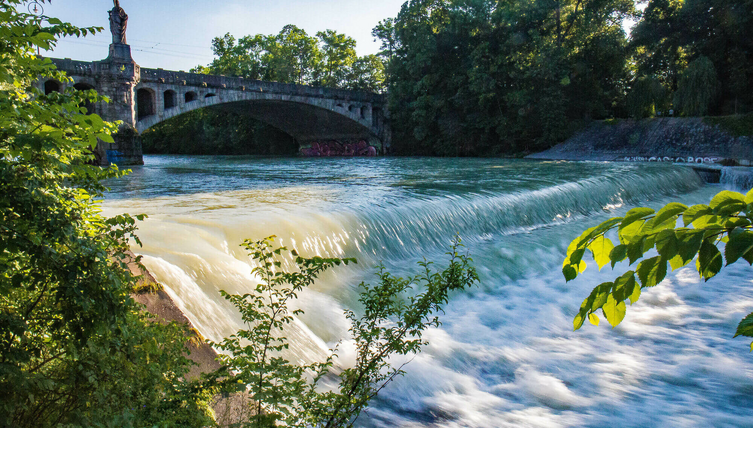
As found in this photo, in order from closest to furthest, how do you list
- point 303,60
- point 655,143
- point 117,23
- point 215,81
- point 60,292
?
point 60,292
point 117,23
point 655,143
point 215,81
point 303,60

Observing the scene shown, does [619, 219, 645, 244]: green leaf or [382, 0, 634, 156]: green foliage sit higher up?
→ [382, 0, 634, 156]: green foliage

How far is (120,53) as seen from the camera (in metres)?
21.6

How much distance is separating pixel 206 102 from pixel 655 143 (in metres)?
22.6

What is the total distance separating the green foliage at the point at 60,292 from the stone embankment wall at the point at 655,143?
73.2 feet

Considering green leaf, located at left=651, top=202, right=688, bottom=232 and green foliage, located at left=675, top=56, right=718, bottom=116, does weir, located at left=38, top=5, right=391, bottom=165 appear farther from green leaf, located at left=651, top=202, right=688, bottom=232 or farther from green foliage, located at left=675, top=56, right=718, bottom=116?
green foliage, located at left=675, top=56, right=718, bottom=116

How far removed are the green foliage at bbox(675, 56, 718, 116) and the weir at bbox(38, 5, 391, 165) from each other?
18809mm

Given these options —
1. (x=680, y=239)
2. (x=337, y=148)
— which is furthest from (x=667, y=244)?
(x=337, y=148)

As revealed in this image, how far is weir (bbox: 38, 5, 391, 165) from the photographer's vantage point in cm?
2122

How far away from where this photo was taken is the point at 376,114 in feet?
123

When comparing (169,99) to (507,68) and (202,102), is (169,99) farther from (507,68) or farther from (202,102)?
(507,68)

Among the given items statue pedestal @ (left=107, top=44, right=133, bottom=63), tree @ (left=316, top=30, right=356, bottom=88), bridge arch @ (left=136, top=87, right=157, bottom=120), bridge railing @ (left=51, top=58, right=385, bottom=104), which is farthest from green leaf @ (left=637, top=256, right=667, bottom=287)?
tree @ (left=316, top=30, right=356, bottom=88)

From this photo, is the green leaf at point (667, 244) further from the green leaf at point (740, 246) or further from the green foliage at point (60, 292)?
the green foliage at point (60, 292)

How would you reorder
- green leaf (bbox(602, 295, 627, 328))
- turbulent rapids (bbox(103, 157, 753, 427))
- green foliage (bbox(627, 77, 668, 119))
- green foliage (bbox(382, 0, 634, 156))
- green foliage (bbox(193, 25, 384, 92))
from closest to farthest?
green leaf (bbox(602, 295, 627, 328)) → turbulent rapids (bbox(103, 157, 753, 427)) → green foliage (bbox(627, 77, 668, 119)) → green foliage (bbox(382, 0, 634, 156)) → green foliage (bbox(193, 25, 384, 92))

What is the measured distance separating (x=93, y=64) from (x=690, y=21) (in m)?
27.0
